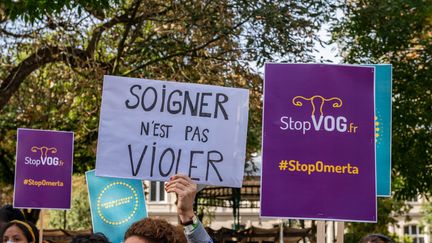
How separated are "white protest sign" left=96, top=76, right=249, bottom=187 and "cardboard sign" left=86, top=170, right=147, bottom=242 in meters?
3.08

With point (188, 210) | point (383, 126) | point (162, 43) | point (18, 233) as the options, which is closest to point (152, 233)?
point (188, 210)

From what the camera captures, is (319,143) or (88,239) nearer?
(88,239)

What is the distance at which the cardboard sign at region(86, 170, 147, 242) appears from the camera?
846cm

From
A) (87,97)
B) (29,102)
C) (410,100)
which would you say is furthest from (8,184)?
(410,100)

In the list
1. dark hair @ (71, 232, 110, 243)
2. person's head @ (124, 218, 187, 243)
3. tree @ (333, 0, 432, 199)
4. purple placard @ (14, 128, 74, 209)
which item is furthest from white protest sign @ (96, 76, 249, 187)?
tree @ (333, 0, 432, 199)

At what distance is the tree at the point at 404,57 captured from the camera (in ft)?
47.1

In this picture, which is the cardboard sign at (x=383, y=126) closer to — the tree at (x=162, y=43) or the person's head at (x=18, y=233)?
the person's head at (x=18, y=233)

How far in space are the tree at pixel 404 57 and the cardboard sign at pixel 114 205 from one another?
6.57 meters

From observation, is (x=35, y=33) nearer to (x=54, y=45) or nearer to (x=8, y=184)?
(x=54, y=45)

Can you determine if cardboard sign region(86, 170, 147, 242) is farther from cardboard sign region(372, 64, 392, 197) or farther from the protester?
the protester

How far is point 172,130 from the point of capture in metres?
5.46

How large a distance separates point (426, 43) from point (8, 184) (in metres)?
10.8

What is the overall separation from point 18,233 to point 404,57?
1054 centimetres

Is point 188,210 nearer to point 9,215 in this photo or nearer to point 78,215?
point 9,215
